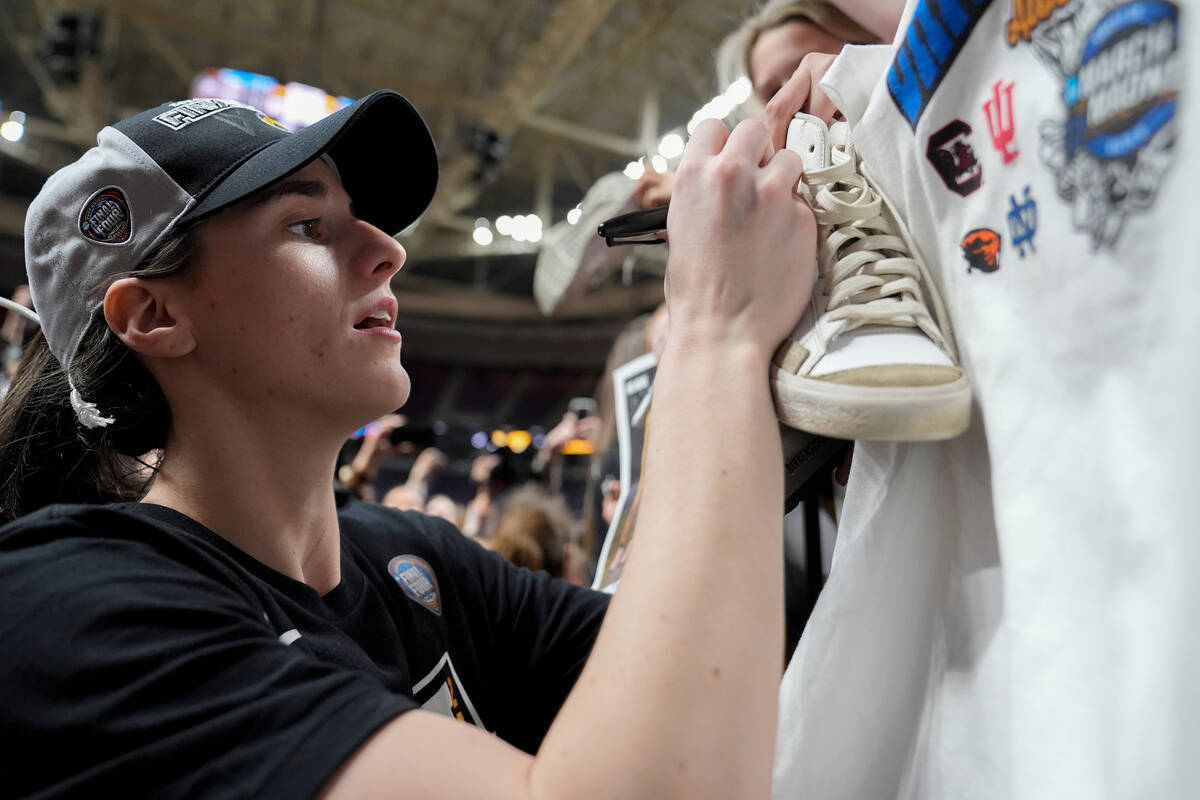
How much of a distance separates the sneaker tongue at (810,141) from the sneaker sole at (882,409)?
22 cm

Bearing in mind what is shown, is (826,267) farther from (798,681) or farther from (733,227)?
(798,681)

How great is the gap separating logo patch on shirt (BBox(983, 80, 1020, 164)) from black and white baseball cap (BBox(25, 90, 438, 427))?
0.63 m

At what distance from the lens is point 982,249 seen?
533 mm

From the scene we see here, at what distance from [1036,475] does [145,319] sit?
0.84 metres

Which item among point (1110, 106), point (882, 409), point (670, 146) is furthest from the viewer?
point (670, 146)

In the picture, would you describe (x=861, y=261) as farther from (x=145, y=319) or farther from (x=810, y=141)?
(x=145, y=319)

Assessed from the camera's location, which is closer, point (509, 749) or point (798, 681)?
point (509, 749)

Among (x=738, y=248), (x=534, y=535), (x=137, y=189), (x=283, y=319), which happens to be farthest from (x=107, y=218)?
(x=534, y=535)

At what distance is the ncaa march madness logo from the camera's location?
375mm

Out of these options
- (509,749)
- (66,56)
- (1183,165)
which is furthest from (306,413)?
(66,56)

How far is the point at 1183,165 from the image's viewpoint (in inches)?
14.3

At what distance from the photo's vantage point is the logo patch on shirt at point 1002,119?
49cm

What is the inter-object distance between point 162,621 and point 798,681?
0.48 meters

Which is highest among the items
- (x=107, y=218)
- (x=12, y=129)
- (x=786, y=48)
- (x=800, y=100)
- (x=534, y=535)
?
(x=12, y=129)
